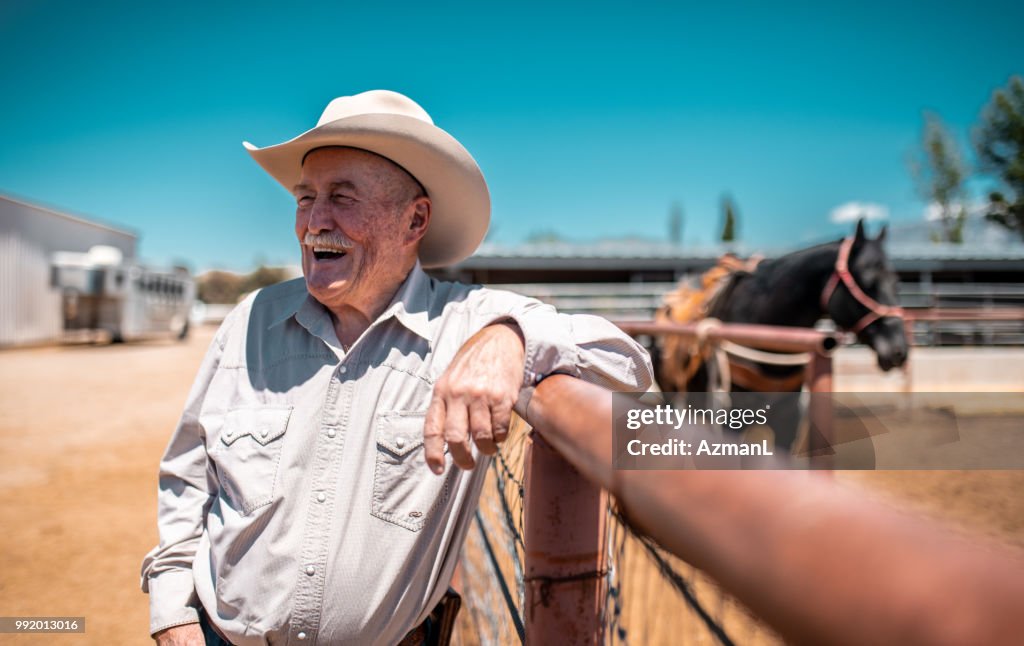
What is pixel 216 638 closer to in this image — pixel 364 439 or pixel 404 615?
pixel 404 615

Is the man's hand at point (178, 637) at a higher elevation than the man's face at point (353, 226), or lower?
lower

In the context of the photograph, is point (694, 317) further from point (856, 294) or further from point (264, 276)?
point (264, 276)

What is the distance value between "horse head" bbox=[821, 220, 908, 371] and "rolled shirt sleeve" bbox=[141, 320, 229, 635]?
3.57m

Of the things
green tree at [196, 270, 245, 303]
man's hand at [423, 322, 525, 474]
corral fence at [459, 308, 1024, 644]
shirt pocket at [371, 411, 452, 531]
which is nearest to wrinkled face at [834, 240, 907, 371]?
corral fence at [459, 308, 1024, 644]

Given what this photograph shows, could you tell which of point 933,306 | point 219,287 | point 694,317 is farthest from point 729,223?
point 219,287

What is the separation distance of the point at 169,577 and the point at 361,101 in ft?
4.65

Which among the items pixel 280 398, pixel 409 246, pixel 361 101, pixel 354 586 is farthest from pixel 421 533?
pixel 361 101

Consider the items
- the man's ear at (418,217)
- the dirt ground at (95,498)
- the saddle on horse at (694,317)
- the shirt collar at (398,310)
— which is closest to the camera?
the shirt collar at (398,310)

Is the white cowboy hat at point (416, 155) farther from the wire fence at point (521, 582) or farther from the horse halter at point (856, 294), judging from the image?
the horse halter at point (856, 294)

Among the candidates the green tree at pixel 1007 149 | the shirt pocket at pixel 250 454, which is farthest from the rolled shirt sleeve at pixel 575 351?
the green tree at pixel 1007 149

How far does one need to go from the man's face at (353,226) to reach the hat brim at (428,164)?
60mm

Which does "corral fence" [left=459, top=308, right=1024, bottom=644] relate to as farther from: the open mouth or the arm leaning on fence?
the open mouth

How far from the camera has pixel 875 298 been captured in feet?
12.2

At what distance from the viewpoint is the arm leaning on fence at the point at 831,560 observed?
0.25 metres
